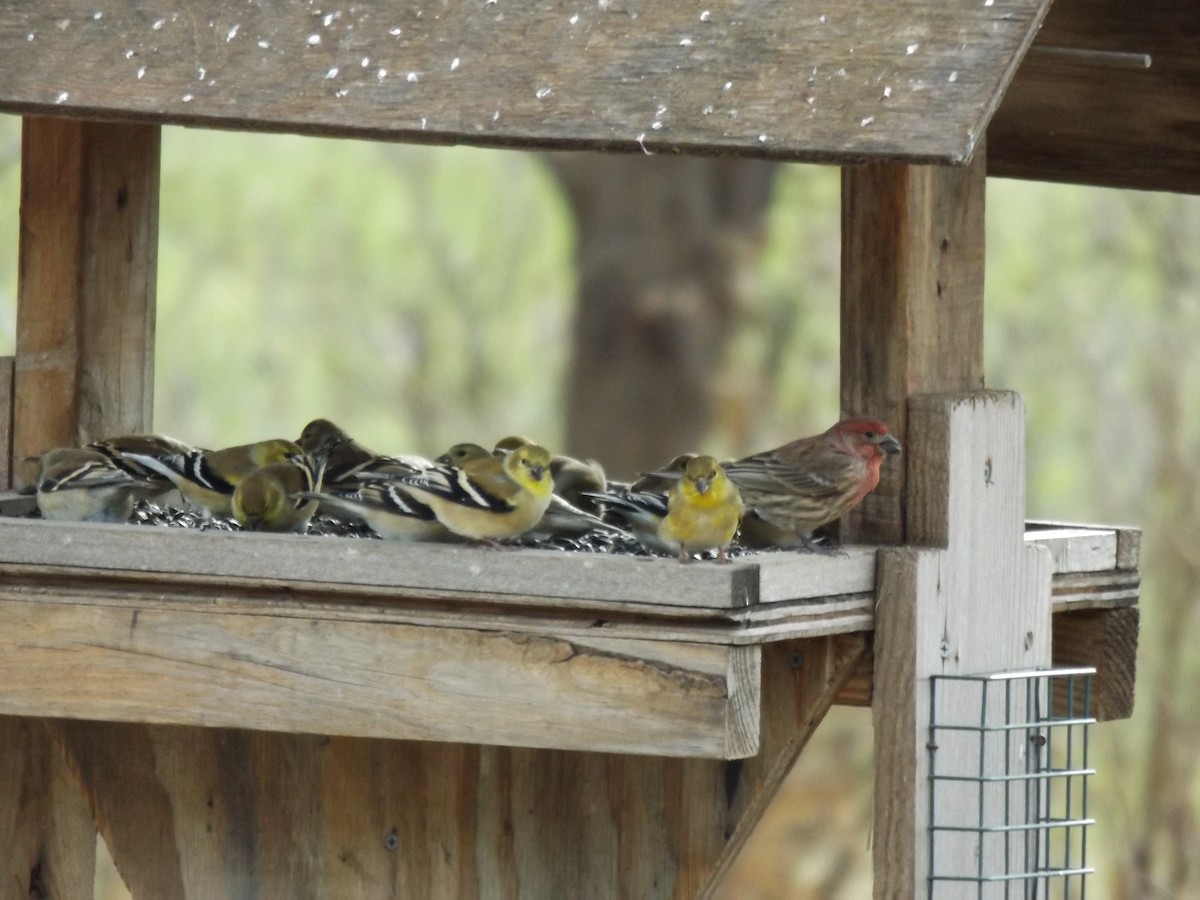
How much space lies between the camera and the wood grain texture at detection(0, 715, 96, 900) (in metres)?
5.50

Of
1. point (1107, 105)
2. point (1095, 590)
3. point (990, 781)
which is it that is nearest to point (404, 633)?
point (990, 781)

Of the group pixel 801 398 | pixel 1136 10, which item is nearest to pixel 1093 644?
pixel 1136 10

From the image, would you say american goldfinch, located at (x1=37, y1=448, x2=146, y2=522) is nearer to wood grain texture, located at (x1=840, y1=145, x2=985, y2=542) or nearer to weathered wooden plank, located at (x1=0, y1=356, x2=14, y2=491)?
weathered wooden plank, located at (x1=0, y1=356, x2=14, y2=491)

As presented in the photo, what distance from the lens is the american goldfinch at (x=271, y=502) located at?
4.50 m

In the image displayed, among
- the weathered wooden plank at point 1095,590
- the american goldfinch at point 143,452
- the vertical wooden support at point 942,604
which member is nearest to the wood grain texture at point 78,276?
the american goldfinch at point 143,452

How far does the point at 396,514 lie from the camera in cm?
431

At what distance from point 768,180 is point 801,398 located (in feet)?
8.08

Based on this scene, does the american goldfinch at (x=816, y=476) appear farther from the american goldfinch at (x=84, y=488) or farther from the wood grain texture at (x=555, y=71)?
the american goldfinch at (x=84, y=488)

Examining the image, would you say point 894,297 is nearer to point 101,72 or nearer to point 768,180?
point 101,72

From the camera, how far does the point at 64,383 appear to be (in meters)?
5.33

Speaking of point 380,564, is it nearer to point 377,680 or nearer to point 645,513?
point 377,680

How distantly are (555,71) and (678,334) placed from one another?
860cm

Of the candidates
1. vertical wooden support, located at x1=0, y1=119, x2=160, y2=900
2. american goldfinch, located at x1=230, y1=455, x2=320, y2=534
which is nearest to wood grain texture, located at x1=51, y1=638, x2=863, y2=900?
vertical wooden support, located at x1=0, y1=119, x2=160, y2=900

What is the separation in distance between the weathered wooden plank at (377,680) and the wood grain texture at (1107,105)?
8.01ft
